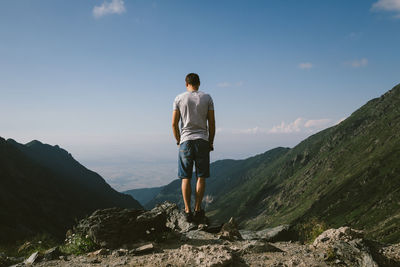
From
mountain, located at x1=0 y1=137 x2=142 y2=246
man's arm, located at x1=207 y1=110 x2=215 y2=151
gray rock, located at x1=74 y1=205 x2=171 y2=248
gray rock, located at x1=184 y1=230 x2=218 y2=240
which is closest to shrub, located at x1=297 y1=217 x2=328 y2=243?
gray rock, located at x1=184 y1=230 x2=218 y2=240

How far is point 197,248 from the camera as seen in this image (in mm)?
6621

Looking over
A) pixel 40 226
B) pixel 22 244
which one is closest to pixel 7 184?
pixel 40 226

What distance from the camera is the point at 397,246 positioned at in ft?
25.3

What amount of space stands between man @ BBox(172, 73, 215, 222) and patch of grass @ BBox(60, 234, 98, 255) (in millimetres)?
3011

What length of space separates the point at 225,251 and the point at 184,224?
430cm

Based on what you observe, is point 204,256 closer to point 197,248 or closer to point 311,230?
point 197,248

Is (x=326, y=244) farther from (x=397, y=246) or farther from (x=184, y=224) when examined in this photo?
(x=184, y=224)

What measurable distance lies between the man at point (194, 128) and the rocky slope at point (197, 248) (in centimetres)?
154

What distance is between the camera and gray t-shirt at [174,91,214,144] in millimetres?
9328

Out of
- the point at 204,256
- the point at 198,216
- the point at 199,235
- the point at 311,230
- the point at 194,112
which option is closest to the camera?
the point at 204,256

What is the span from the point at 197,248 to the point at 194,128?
3.84 metres

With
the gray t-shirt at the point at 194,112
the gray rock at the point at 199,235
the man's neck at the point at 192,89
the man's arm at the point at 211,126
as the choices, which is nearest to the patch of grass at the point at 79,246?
the gray rock at the point at 199,235

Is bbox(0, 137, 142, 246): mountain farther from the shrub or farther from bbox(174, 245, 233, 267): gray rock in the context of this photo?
bbox(174, 245, 233, 267): gray rock

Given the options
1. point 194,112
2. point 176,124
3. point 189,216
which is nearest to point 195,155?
point 176,124
